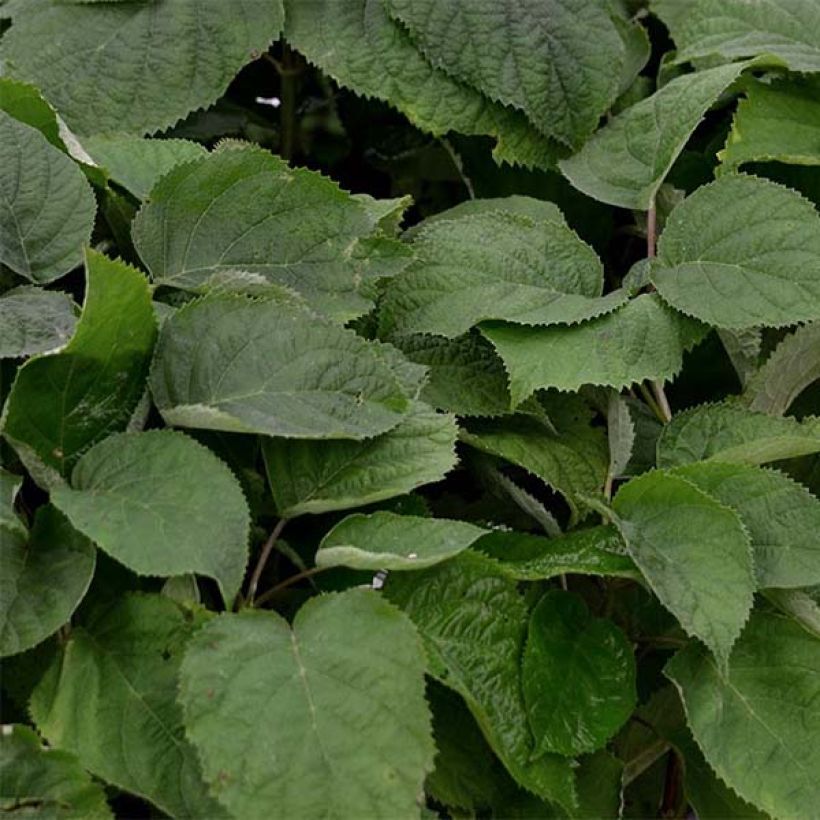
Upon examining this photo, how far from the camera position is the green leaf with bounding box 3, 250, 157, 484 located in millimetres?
751

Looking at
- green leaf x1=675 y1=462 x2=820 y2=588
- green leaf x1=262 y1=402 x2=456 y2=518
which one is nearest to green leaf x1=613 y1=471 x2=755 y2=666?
green leaf x1=675 y1=462 x2=820 y2=588

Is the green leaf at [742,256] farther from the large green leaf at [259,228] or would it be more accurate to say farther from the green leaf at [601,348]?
the large green leaf at [259,228]

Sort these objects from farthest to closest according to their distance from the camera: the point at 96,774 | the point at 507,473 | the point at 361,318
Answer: the point at 507,473, the point at 361,318, the point at 96,774

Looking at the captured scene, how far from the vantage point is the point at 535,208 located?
3.55ft

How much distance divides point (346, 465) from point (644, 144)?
1.46 feet

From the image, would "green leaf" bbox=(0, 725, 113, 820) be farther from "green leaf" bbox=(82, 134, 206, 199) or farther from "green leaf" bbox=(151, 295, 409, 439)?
"green leaf" bbox=(82, 134, 206, 199)

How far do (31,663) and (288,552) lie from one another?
0.17m

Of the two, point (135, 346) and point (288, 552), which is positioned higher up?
point (135, 346)

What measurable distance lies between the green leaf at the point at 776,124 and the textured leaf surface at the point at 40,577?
608 mm

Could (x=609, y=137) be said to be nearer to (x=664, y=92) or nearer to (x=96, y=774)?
(x=664, y=92)

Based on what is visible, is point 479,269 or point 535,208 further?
point 535,208

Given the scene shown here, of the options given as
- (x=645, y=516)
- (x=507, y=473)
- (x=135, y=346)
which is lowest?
(x=507, y=473)

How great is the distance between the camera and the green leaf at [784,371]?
39.8 inches

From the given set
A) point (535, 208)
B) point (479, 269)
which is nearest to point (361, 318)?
point (479, 269)
